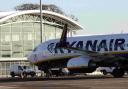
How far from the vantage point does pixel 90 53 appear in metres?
47.5

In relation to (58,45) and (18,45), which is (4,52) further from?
(58,45)

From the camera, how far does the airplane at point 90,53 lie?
46312mm

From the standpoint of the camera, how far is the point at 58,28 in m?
88.4

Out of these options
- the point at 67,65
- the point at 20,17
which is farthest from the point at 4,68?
the point at 67,65

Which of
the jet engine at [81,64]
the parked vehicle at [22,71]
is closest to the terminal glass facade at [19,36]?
the parked vehicle at [22,71]

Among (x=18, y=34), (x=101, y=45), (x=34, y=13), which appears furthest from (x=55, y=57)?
(x=34, y=13)

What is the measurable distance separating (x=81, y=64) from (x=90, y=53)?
129cm

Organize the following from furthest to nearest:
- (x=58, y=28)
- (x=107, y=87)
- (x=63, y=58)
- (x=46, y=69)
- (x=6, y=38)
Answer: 1. (x=58, y=28)
2. (x=6, y=38)
3. (x=46, y=69)
4. (x=63, y=58)
5. (x=107, y=87)

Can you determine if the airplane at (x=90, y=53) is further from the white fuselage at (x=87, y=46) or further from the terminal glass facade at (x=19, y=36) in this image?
the terminal glass facade at (x=19, y=36)

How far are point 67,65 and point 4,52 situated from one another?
119ft

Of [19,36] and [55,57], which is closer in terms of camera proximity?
[55,57]

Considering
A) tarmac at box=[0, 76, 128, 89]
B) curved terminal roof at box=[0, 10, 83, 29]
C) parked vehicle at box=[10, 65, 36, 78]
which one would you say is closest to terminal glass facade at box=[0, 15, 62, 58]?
curved terminal roof at box=[0, 10, 83, 29]

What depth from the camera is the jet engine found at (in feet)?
155

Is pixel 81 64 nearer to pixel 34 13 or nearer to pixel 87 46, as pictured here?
pixel 87 46
